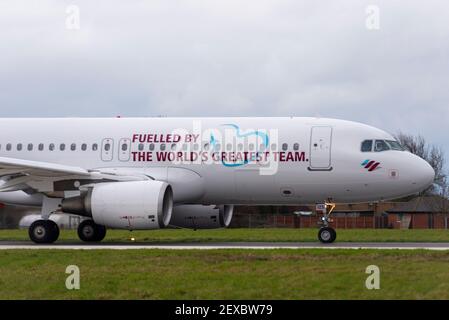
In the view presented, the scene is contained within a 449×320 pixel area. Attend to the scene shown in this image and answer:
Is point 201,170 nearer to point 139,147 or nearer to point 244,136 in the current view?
point 244,136

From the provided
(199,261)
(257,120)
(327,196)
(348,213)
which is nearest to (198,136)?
(257,120)

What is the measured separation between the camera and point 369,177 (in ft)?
94.7

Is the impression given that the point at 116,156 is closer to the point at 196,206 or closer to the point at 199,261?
the point at 196,206

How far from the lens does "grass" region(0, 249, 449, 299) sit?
50.1 feet

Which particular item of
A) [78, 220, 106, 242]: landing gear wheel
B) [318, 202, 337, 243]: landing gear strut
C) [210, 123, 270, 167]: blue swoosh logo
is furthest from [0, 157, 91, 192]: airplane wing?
[318, 202, 337, 243]: landing gear strut

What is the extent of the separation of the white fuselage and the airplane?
0.11 feet

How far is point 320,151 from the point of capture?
29156mm

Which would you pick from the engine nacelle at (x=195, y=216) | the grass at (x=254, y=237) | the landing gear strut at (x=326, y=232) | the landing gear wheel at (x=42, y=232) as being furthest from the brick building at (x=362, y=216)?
the landing gear wheel at (x=42, y=232)

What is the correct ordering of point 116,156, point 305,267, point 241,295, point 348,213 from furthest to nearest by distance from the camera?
point 348,213, point 116,156, point 305,267, point 241,295

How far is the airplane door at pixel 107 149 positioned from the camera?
101 feet

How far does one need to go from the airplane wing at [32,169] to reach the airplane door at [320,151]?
7.55 m

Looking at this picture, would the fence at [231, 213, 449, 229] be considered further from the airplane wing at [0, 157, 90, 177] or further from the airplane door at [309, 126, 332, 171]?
the airplane wing at [0, 157, 90, 177]

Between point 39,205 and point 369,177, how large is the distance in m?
11.9

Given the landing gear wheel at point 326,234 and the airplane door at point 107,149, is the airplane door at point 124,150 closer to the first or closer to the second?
the airplane door at point 107,149
